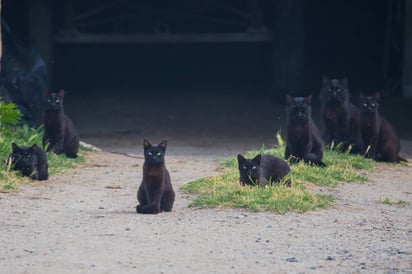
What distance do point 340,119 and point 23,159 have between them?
4.64 metres

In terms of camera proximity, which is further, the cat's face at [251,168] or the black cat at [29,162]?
the black cat at [29,162]

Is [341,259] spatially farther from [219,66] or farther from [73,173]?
[219,66]

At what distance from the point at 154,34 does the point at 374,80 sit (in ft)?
15.8

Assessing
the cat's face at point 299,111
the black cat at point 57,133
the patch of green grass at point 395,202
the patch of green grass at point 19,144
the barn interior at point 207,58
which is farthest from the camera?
the barn interior at point 207,58

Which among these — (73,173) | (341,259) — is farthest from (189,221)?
(73,173)

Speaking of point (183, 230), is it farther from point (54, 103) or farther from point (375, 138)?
point (375, 138)

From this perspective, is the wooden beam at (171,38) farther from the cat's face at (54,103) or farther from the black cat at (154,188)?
the black cat at (154,188)

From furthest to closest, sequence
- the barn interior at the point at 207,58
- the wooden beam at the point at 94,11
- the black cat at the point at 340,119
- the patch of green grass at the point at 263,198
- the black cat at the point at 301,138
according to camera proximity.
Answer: the wooden beam at the point at 94,11 → the barn interior at the point at 207,58 → the black cat at the point at 340,119 → the black cat at the point at 301,138 → the patch of green grass at the point at 263,198

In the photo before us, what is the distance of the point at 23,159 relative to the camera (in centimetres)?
1153

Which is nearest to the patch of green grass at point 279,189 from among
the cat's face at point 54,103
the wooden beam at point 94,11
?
the cat's face at point 54,103

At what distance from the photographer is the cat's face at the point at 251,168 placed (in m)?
10.4

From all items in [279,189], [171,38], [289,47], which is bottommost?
[279,189]

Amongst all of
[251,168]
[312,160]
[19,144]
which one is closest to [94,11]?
[19,144]

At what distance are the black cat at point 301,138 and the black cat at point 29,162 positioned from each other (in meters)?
3.00
